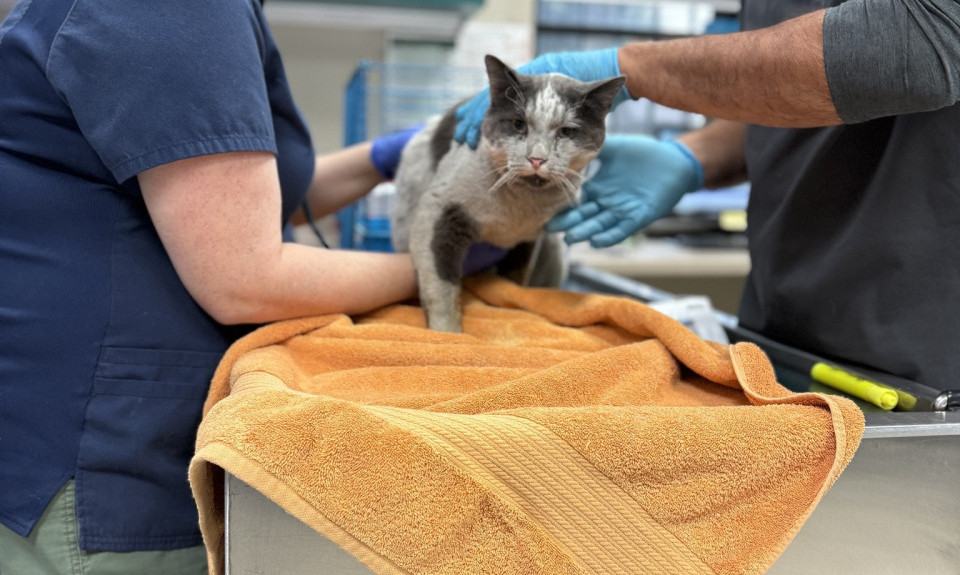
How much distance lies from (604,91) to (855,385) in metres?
0.50

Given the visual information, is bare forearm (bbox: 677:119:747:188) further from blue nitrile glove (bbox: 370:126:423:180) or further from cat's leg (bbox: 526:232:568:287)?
blue nitrile glove (bbox: 370:126:423:180)

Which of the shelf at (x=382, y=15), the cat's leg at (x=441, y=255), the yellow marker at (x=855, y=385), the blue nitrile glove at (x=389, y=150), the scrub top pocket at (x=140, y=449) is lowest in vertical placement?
the scrub top pocket at (x=140, y=449)

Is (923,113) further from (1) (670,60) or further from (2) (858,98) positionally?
(1) (670,60)

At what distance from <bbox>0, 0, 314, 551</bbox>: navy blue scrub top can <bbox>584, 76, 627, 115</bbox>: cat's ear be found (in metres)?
0.44

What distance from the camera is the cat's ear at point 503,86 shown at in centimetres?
97

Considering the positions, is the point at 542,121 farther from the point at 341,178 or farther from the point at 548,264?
the point at 341,178

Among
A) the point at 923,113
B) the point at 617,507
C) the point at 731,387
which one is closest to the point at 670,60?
the point at 923,113

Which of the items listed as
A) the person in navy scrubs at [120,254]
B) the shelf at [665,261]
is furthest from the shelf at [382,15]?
the person in navy scrubs at [120,254]

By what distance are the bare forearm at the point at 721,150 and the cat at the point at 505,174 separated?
1.15 feet

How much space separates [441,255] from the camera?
1.05 metres

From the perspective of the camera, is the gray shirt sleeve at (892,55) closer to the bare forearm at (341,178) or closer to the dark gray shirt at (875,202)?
the dark gray shirt at (875,202)

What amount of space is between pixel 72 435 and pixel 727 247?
267cm

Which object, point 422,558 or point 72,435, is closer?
point 422,558

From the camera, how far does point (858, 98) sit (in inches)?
29.8
